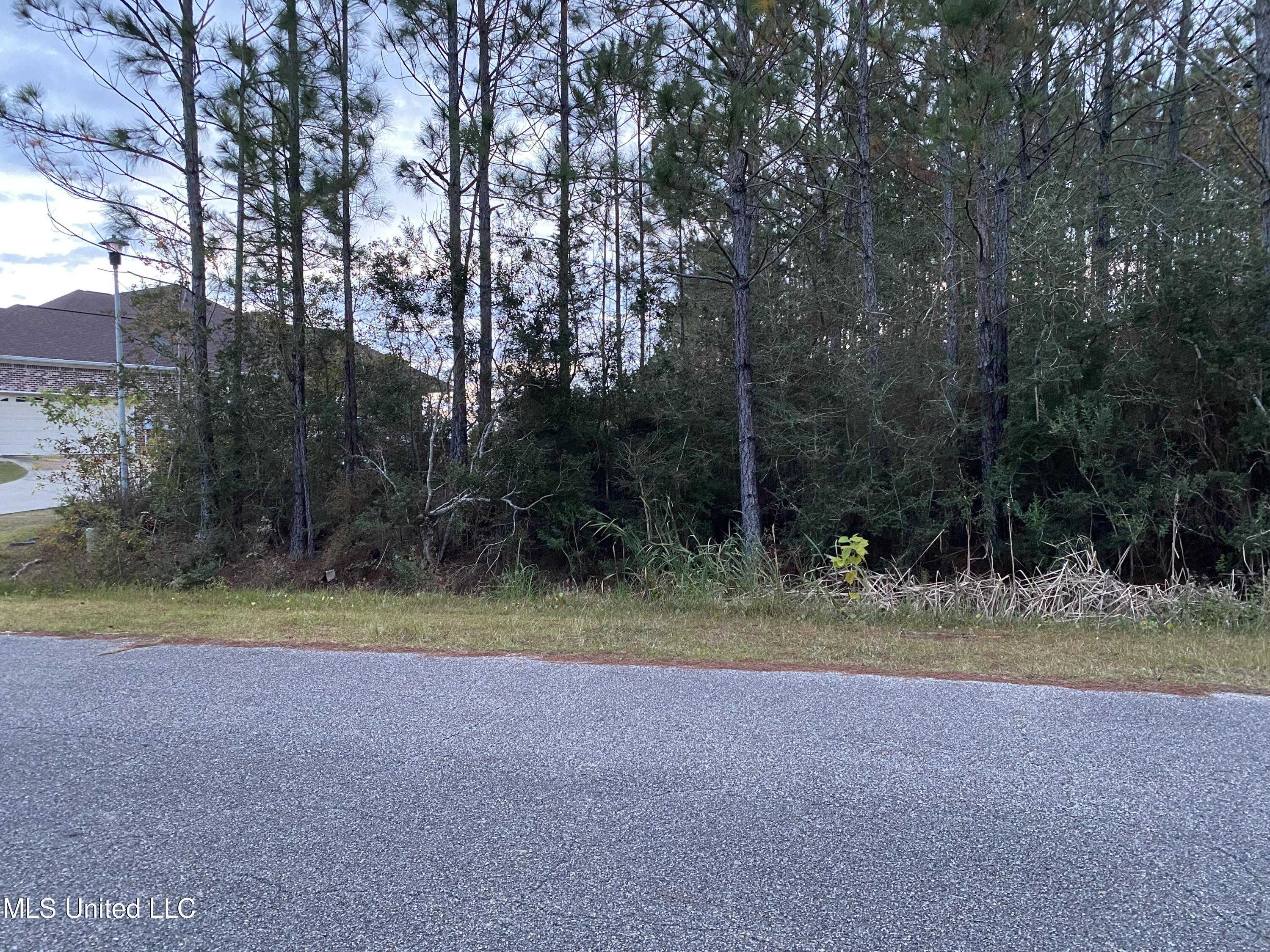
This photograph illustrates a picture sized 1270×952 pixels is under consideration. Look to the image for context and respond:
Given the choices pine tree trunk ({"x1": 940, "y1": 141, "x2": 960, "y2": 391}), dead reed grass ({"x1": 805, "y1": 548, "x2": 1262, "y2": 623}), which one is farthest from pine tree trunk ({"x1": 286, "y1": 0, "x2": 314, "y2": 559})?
pine tree trunk ({"x1": 940, "y1": 141, "x2": 960, "y2": 391})

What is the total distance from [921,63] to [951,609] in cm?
764

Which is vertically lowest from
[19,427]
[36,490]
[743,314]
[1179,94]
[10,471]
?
[36,490]

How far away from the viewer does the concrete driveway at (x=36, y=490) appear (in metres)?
14.5

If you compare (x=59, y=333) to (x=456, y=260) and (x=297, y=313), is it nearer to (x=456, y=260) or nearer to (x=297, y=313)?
(x=297, y=313)

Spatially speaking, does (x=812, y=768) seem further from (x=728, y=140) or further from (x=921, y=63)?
(x=921, y=63)

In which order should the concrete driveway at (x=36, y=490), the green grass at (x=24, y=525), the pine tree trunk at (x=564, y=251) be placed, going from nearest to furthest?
1. the pine tree trunk at (x=564, y=251)
2. the green grass at (x=24, y=525)
3. the concrete driveway at (x=36, y=490)

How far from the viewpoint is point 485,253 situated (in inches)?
480

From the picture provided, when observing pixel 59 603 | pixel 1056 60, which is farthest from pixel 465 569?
pixel 1056 60

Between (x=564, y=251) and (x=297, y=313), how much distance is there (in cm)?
450

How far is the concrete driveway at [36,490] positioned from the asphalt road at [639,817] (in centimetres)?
1177

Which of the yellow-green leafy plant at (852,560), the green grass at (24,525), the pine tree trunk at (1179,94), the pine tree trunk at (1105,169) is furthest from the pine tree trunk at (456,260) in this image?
the pine tree trunk at (1179,94)

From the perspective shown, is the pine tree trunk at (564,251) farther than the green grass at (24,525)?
No

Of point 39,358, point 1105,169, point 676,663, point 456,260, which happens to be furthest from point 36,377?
point 1105,169

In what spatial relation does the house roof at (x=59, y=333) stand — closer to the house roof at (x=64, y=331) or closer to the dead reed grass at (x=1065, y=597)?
the house roof at (x=64, y=331)
